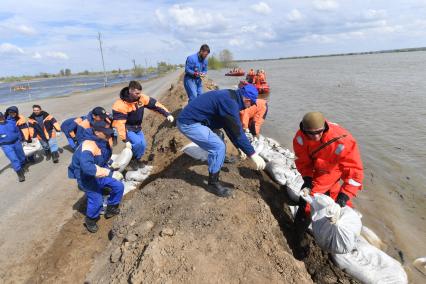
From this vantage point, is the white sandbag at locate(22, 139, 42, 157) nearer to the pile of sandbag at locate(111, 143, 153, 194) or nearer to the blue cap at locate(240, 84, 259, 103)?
the pile of sandbag at locate(111, 143, 153, 194)

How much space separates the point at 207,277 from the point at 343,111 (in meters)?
13.2

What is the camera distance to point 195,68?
7062mm

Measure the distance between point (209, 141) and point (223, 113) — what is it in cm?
42

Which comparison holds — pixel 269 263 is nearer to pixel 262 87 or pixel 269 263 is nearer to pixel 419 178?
pixel 419 178

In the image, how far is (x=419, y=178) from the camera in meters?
6.71

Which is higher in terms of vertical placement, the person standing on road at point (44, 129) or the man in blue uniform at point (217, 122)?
the man in blue uniform at point (217, 122)

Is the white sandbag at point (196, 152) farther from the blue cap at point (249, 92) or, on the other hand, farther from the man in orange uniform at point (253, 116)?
the blue cap at point (249, 92)

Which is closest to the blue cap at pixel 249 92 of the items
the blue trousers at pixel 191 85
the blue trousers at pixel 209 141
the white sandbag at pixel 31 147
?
the blue trousers at pixel 209 141

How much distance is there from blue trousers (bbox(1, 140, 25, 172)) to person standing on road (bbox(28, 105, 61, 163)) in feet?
2.66

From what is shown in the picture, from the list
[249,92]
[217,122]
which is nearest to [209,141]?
[217,122]

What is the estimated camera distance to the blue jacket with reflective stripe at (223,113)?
147 inches

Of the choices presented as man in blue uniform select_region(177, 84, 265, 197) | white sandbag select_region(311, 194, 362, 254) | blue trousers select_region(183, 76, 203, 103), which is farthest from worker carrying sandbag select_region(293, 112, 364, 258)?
blue trousers select_region(183, 76, 203, 103)

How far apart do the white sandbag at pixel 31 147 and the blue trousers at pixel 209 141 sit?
210 inches

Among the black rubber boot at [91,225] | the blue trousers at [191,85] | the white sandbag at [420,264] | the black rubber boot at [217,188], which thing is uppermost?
the blue trousers at [191,85]
